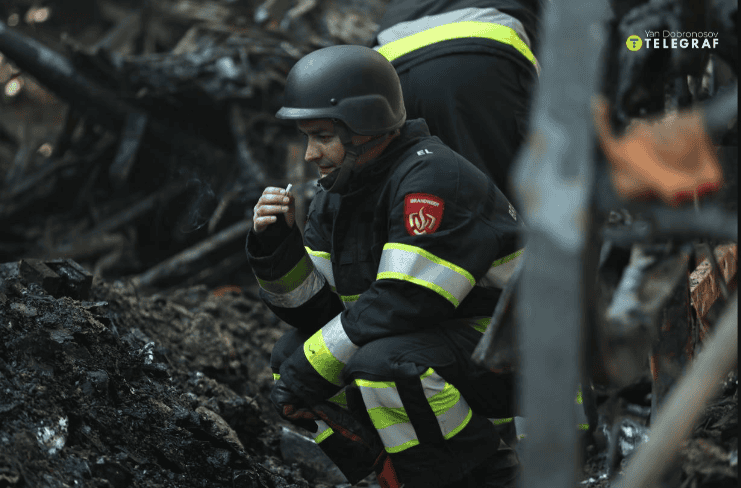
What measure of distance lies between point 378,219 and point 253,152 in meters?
4.22

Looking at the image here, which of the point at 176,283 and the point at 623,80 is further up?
the point at 623,80

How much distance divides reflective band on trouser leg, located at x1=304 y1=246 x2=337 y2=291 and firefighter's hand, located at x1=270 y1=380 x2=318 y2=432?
470 millimetres

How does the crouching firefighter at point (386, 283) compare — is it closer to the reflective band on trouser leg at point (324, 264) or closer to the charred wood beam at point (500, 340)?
the reflective band on trouser leg at point (324, 264)

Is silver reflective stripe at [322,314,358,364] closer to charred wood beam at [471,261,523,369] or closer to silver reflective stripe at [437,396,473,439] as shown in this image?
silver reflective stripe at [437,396,473,439]

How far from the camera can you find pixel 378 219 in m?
2.57

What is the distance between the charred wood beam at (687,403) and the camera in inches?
51.6

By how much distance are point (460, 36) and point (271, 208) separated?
1.44m

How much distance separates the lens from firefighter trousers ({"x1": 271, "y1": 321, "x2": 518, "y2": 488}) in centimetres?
235

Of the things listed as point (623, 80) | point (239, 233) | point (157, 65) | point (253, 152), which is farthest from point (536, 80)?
point (157, 65)

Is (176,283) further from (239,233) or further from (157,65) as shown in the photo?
(157,65)

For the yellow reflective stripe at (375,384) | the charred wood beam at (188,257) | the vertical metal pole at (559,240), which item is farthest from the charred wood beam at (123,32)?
the vertical metal pole at (559,240)

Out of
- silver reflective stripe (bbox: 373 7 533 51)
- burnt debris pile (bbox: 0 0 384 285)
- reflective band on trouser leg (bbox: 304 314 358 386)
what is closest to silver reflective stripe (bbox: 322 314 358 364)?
reflective band on trouser leg (bbox: 304 314 358 386)

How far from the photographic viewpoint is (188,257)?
19.3 ft

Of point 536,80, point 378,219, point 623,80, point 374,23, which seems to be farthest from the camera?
point 374,23
